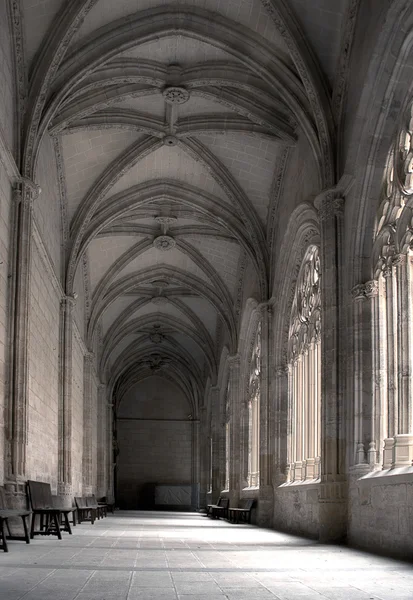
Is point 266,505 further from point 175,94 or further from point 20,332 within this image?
point 175,94

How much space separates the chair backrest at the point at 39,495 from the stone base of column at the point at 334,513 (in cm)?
438

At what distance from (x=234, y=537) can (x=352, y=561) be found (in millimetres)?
5331

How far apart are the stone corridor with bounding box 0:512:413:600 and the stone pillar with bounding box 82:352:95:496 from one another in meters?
14.5

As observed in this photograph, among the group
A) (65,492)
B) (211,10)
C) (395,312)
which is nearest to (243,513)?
(65,492)

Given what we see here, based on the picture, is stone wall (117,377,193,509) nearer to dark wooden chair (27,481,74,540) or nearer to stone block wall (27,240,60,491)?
stone block wall (27,240,60,491)

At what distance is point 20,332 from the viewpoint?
1296 centimetres

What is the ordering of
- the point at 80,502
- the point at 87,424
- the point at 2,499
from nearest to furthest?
the point at 2,499
the point at 80,502
the point at 87,424

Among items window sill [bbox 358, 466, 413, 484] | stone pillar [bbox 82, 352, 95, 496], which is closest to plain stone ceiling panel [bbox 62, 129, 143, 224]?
stone pillar [bbox 82, 352, 95, 496]

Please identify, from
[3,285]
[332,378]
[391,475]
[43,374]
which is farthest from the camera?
[43,374]

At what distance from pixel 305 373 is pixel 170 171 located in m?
6.47

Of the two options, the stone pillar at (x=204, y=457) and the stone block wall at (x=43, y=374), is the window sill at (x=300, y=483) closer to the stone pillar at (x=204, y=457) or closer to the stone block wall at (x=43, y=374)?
the stone block wall at (x=43, y=374)

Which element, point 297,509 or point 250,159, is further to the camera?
point 250,159

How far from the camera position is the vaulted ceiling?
13.7 meters

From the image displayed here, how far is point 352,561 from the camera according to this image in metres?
9.22
